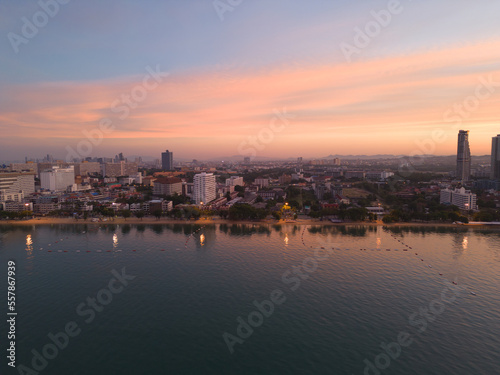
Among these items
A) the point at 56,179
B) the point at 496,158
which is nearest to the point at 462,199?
the point at 496,158

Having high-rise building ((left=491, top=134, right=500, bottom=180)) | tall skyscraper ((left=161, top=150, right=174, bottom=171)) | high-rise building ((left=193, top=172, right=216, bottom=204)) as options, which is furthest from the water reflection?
tall skyscraper ((left=161, top=150, right=174, bottom=171))

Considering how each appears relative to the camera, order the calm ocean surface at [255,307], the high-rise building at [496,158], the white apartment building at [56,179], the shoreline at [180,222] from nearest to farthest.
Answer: the calm ocean surface at [255,307], the shoreline at [180,222], the high-rise building at [496,158], the white apartment building at [56,179]

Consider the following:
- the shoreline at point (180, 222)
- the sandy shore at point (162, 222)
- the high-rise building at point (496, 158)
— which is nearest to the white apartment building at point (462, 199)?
the shoreline at point (180, 222)

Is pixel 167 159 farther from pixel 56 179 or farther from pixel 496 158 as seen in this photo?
pixel 496 158

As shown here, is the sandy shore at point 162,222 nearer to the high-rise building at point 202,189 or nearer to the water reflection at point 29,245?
the water reflection at point 29,245

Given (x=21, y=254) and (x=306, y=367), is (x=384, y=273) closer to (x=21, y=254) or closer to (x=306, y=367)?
(x=306, y=367)

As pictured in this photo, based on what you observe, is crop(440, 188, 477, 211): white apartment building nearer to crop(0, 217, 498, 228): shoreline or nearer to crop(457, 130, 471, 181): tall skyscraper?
crop(0, 217, 498, 228): shoreline
